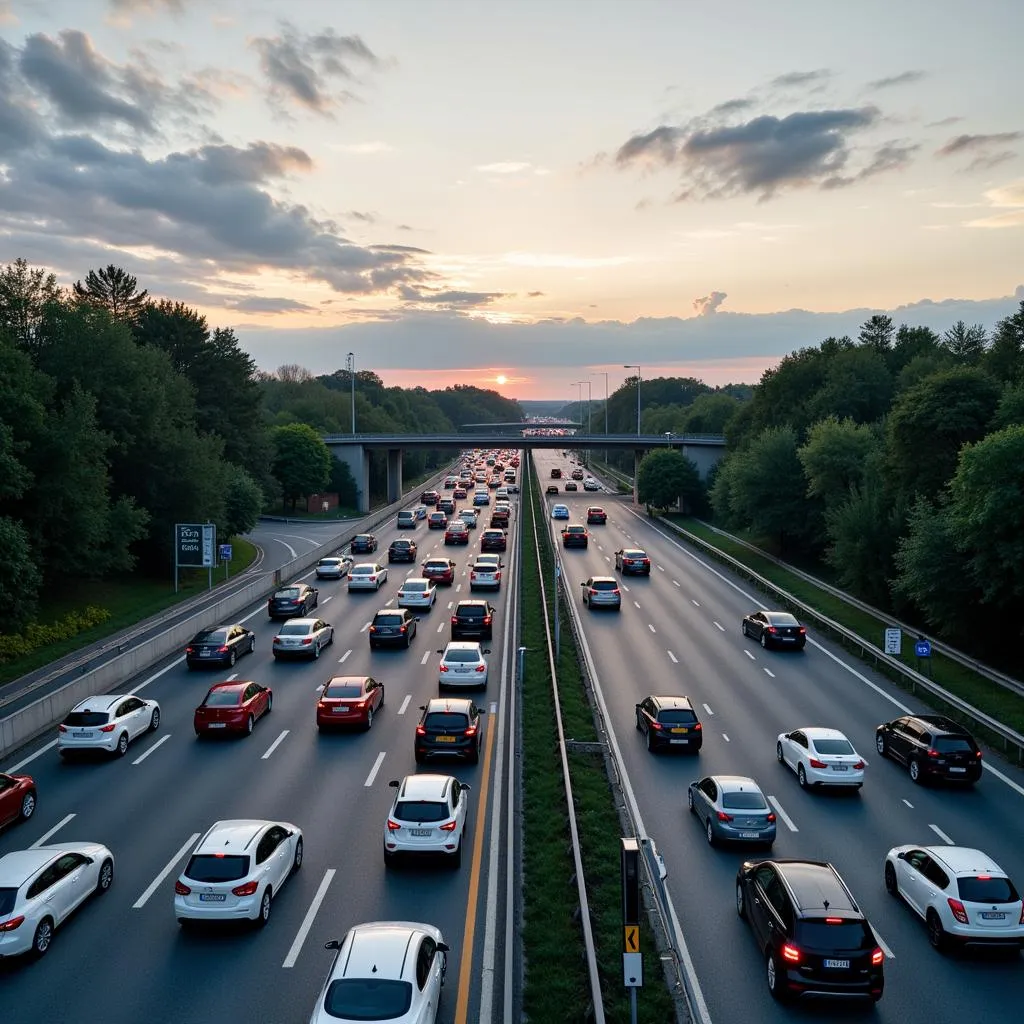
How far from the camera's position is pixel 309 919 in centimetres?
1524

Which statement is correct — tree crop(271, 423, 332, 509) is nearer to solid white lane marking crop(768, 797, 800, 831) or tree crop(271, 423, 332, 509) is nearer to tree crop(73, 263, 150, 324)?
tree crop(73, 263, 150, 324)

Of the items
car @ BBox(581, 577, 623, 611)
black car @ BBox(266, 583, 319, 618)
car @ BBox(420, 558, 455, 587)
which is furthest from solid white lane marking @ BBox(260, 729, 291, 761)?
car @ BBox(420, 558, 455, 587)

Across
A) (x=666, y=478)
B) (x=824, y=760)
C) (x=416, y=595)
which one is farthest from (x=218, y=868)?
(x=666, y=478)

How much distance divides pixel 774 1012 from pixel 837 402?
67664 millimetres

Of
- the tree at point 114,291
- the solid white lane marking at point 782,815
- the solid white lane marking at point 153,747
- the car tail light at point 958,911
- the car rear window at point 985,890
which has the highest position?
the tree at point 114,291

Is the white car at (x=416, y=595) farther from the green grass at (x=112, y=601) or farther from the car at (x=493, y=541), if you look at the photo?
the car at (x=493, y=541)

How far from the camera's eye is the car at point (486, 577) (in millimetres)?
47894

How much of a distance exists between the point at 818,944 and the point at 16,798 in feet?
52.0

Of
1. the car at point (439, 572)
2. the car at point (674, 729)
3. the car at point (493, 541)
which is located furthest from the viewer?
the car at point (493, 541)

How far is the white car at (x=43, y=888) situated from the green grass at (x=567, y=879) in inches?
288

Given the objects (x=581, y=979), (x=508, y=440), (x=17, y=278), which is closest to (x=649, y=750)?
(x=581, y=979)

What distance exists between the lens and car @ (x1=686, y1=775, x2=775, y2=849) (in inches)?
719

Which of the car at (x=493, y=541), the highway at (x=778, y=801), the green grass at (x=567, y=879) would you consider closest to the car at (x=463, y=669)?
the green grass at (x=567, y=879)

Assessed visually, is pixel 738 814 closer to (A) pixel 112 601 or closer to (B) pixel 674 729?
(B) pixel 674 729
